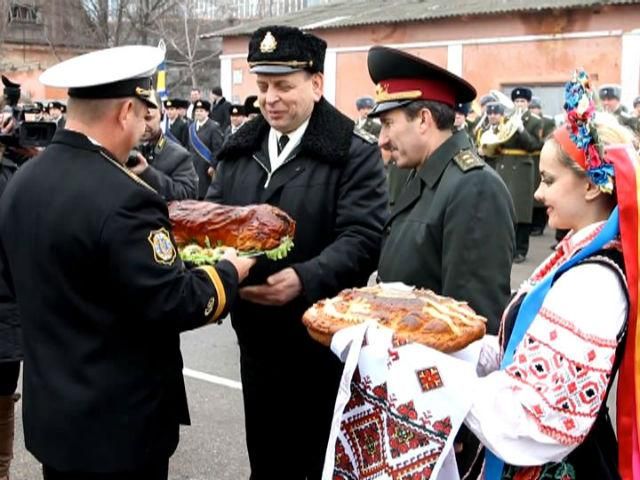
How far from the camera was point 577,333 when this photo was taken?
1973 mm

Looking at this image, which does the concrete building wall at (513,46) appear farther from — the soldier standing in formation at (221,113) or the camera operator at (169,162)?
the camera operator at (169,162)

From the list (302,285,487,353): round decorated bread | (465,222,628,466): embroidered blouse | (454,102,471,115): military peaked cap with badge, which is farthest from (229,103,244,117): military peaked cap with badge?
(465,222,628,466): embroidered blouse

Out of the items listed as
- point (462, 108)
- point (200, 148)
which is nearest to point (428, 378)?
point (462, 108)

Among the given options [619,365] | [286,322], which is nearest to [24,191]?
[286,322]

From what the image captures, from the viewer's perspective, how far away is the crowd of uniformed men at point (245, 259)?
97.0 inches

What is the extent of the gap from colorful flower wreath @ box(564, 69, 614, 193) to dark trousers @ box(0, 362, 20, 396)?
3024mm

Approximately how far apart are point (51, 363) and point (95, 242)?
1.44ft

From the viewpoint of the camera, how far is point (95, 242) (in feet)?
7.88

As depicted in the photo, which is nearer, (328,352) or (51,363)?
(51,363)

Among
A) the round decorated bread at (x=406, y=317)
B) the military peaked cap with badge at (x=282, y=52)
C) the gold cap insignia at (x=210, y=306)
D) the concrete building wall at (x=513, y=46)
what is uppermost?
the concrete building wall at (x=513, y=46)

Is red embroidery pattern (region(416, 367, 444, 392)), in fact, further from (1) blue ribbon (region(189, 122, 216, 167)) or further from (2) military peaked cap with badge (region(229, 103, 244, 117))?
(2) military peaked cap with badge (region(229, 103, 244, 117))

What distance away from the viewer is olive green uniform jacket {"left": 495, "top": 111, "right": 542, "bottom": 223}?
12.0m

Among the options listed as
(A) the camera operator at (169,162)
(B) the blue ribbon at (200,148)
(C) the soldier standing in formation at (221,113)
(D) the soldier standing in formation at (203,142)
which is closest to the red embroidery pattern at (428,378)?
(A) the camera operator at (169,162)

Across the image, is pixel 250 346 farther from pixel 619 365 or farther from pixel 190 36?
pixel 190 36
